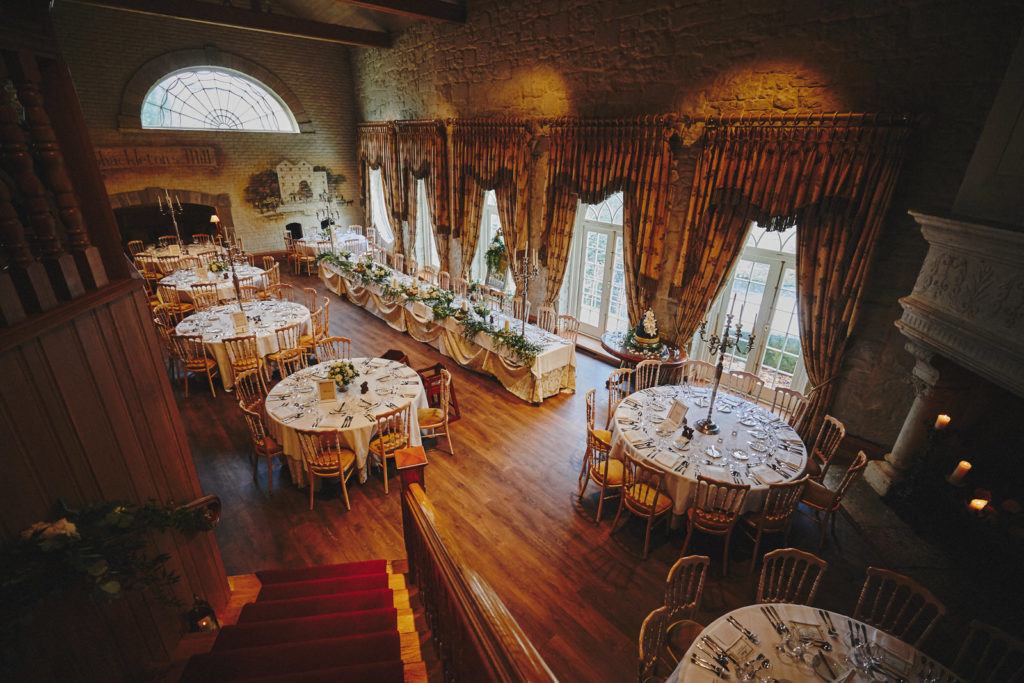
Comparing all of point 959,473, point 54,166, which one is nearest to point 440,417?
point 54,166

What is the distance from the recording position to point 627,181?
633 centimetres

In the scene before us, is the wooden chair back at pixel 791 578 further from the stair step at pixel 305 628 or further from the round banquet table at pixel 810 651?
the stair step at pixel 305 628

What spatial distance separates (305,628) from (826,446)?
5.03 metres

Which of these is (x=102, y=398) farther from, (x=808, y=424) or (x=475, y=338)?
(x=808, y=424)

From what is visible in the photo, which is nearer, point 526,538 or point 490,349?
point 526,538

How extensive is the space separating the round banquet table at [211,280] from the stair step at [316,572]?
664cm

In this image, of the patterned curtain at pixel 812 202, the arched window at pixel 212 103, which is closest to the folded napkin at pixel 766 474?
the patterned curtain at pixel 812 202

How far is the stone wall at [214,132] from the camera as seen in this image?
9500mm

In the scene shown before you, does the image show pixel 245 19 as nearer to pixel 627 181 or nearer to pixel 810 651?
pixel 627 181

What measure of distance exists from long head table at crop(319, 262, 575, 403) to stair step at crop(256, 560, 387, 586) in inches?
135

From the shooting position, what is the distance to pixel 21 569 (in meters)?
1.46

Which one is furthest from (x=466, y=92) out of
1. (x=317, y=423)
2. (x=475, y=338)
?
(x=317, y=423)

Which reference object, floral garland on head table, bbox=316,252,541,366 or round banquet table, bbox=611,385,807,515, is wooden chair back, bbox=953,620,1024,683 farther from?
floral garland on head table, bbox=316,252,541,366

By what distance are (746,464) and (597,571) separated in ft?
5.09
